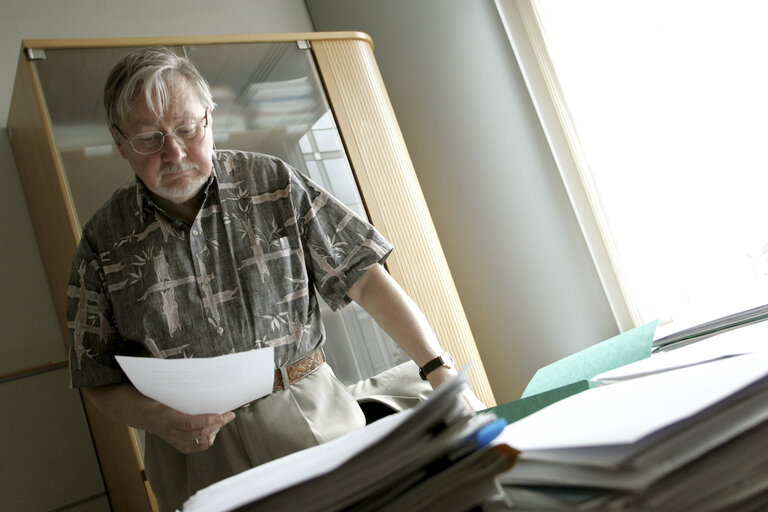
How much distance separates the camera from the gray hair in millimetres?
1129

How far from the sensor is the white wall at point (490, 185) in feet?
7.71

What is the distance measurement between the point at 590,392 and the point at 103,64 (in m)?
2.03

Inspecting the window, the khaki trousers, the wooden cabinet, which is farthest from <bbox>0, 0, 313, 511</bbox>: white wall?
the window

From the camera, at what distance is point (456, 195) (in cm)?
269

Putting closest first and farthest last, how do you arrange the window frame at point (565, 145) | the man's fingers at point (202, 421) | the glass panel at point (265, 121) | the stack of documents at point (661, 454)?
1. the stack of documents at point (661, 454)
2. the man's fingers at point (202, 421)
3. the glass panel at point (265, 121)
4. the window frame at point (565, 145)

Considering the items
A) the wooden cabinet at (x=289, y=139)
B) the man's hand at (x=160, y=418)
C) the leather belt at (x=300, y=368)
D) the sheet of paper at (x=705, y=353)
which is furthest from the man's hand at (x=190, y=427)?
the wooden cabinet at (x=289, y=139)

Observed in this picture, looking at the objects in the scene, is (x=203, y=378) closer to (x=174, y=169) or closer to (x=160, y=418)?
(x=160, y=418)

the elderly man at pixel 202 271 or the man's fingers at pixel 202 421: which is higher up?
the elderly man at pixel 202 271

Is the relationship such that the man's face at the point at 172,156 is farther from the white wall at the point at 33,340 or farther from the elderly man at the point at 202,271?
the white wall at the point at 33,340

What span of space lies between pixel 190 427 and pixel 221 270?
308 mm

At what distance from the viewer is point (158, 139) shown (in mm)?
1164

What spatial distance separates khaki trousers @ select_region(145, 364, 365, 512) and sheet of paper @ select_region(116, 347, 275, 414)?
0.11 m

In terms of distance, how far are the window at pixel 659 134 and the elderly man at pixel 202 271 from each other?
1.14m

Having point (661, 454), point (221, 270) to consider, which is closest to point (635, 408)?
point (661, 454)
